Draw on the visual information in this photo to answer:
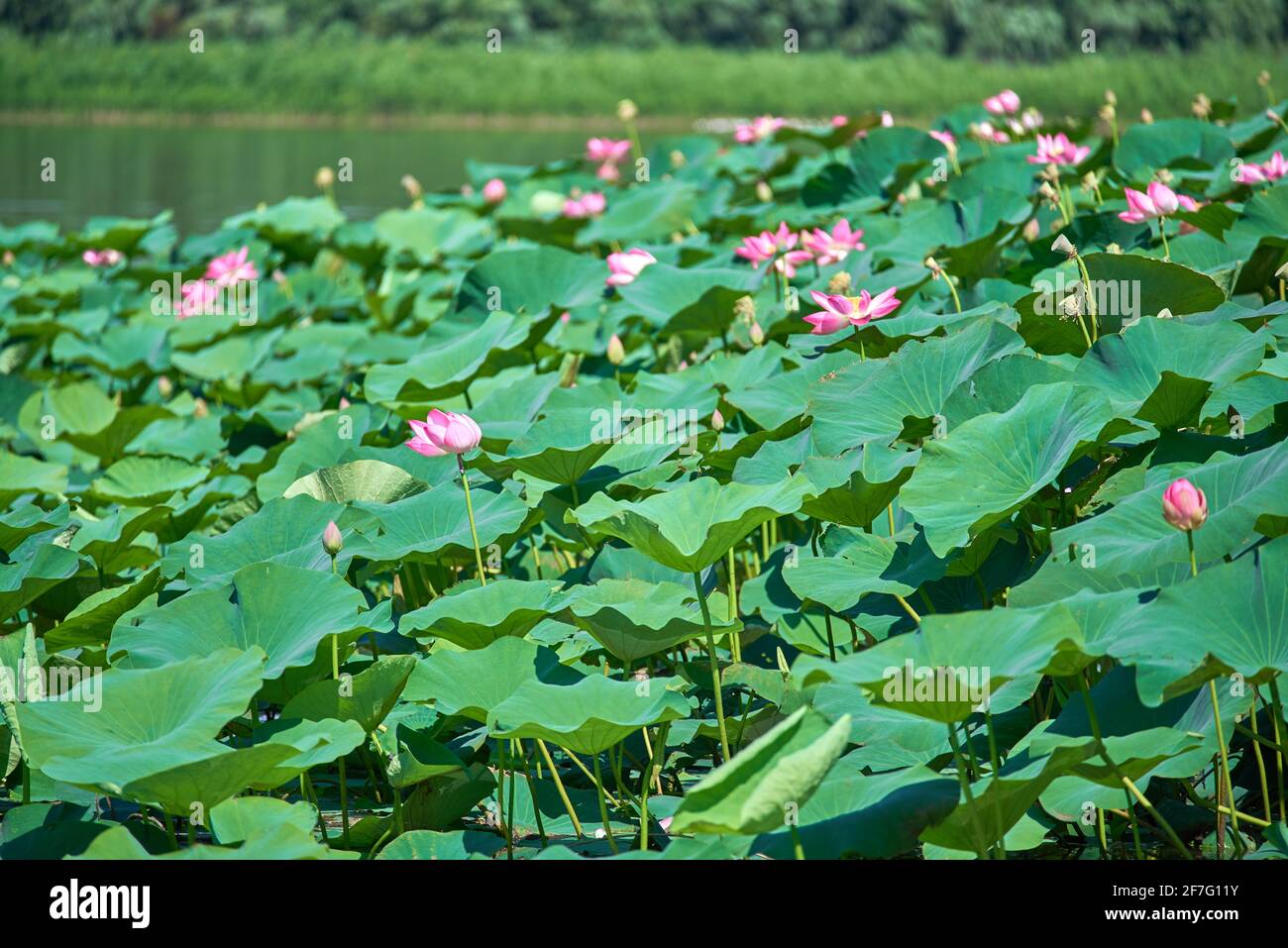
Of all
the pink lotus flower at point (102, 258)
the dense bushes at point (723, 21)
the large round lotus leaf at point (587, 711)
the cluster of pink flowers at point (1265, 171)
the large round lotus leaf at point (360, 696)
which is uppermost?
the dense bushes at point (723, 21)

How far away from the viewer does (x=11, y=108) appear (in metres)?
19.0

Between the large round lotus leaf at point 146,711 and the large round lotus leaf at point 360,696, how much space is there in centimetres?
9

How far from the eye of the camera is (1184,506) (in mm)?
1139

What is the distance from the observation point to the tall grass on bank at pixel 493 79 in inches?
790

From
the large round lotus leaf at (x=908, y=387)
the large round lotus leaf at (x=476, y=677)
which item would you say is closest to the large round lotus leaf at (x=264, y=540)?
the large round lotus leaf at (x=476, y=677)

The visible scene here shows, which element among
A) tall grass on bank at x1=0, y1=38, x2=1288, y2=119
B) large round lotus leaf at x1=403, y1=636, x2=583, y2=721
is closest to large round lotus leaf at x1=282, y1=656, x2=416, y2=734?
large round lotus leaf at x1=403, y1=636, x2=583, y2=721

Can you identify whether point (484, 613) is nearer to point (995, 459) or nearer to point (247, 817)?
point (247, 817)

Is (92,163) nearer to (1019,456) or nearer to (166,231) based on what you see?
(166,231)

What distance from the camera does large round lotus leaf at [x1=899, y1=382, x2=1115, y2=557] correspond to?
1.38 m

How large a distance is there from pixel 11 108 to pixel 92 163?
29.8 feet

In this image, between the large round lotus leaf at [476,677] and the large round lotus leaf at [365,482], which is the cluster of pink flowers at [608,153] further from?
the large round lotus leaf at [476,677]

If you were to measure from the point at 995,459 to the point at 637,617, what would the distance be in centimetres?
44

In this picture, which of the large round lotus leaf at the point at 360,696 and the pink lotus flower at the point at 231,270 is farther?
the pink lotus flower at the point at 231,270

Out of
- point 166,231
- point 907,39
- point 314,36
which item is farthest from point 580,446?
point 907,39
